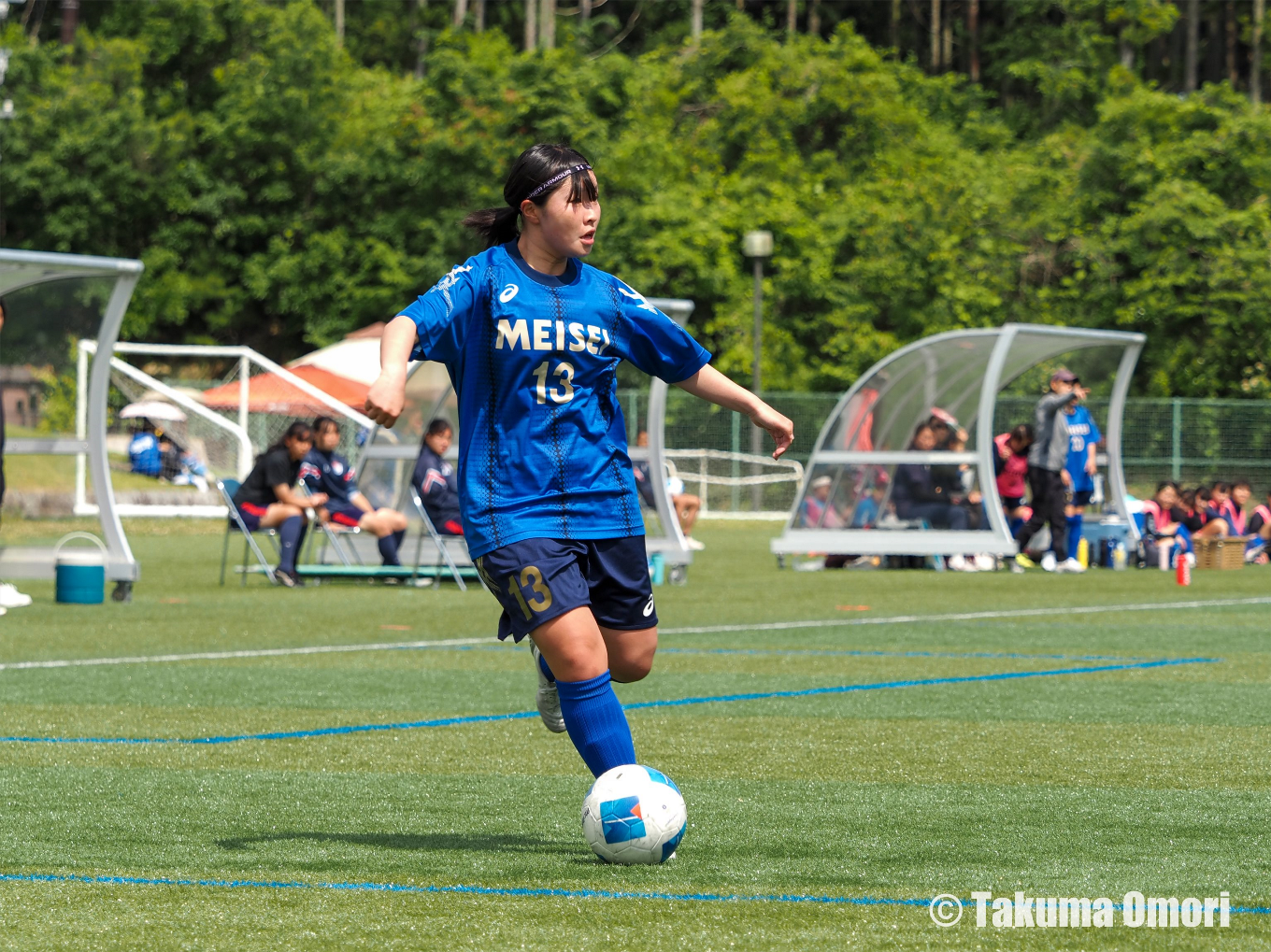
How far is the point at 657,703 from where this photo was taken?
8391 mm

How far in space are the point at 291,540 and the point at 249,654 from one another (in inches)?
236

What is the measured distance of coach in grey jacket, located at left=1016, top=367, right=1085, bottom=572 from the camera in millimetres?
20094

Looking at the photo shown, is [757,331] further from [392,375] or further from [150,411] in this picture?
[392,375]

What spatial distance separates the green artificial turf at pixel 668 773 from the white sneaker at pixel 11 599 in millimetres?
1903

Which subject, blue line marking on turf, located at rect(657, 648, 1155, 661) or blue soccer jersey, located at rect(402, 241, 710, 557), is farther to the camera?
blue line marking on turf, located at rect(657, 648, 1155, 661)

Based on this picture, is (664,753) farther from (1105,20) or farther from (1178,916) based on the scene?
(1105,20)

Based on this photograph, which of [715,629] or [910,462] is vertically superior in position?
[910,462]

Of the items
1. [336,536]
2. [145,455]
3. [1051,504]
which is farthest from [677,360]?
[145,455]

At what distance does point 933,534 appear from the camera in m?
20.1

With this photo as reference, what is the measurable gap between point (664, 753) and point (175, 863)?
2412 mm

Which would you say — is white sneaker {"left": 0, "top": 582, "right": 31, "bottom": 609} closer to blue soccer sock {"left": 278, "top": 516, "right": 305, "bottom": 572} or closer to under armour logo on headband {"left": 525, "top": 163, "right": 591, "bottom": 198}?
blue soccer sock {"left": 278, "top": 516, "right": 305, "bottom": 572}

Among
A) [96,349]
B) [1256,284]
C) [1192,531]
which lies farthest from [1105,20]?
[96,349]

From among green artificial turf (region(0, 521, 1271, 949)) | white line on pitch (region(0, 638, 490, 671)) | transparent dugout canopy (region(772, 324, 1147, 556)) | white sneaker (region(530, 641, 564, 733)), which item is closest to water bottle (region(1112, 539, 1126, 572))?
transparent dugout canopy (region(772, 324, 1147, 556))

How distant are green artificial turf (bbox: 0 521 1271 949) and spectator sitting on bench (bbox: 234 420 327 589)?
462 cm
